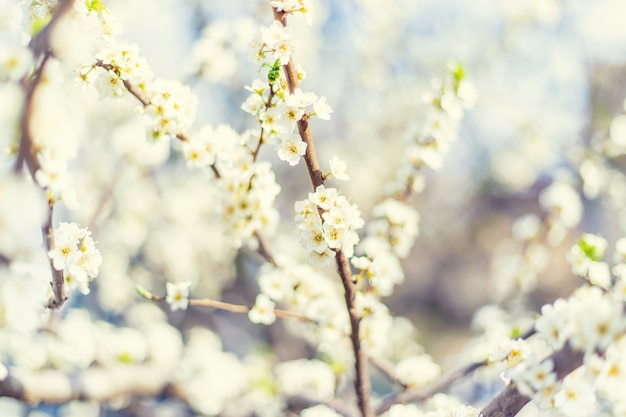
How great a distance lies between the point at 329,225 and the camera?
134 cm

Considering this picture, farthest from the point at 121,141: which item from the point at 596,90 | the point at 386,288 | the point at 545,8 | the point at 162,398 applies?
the point at 596,90

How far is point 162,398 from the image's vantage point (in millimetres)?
2809

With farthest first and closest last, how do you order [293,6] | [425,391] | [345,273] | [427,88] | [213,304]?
[427,88], [425,391], [213,304], [345,273], [293,6]

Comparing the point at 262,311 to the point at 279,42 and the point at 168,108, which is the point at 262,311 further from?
the point at 279,42

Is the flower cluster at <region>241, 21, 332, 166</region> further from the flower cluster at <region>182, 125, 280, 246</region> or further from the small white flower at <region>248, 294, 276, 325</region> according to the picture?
the small white flower at <region>248, 294, 276, 325</region>

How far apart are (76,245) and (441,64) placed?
17.5 ft

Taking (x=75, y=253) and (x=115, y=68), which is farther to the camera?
(x=115, y=68)

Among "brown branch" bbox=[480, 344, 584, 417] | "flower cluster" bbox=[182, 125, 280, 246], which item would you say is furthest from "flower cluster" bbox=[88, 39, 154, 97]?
"brown branch" bbox=[480, 344, 584, 417]

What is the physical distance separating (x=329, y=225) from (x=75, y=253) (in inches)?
28.5

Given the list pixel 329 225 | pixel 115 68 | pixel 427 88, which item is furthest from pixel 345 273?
pixel 427 88

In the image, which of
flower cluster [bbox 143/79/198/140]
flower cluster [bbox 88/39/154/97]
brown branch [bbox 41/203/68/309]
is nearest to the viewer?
brown branch [bbox 41/203/68/309]

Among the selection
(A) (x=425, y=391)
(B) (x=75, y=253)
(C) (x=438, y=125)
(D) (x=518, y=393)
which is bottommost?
(D) (x=518, y=393)

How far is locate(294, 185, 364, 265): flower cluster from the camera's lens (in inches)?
52.9

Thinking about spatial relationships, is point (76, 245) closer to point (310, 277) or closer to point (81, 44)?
point (81, 44)
